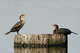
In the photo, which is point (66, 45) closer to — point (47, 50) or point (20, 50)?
point (47, 50)

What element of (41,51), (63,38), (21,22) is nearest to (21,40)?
(41,51)

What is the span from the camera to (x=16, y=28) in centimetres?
1290

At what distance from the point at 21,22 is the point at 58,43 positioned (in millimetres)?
8122

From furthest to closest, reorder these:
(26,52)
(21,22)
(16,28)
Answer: (21,22) < (16,28) < (26,52)

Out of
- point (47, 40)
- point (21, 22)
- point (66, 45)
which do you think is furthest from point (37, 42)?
point (21, 22)

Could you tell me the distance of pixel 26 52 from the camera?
6.03 metres

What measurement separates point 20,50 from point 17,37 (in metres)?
0.28

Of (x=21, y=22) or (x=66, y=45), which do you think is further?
(x=21, y=22)

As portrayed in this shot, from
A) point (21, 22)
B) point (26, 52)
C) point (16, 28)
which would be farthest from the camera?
point (21, 22)

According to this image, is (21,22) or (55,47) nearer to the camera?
(55,47)

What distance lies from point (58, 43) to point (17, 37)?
0.88 meters

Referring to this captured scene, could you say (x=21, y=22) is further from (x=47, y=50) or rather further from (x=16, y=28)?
(x=47, y=50)

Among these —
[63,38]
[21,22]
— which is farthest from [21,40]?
[21,22]

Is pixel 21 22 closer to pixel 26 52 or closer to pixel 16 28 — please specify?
pixel 16 28
